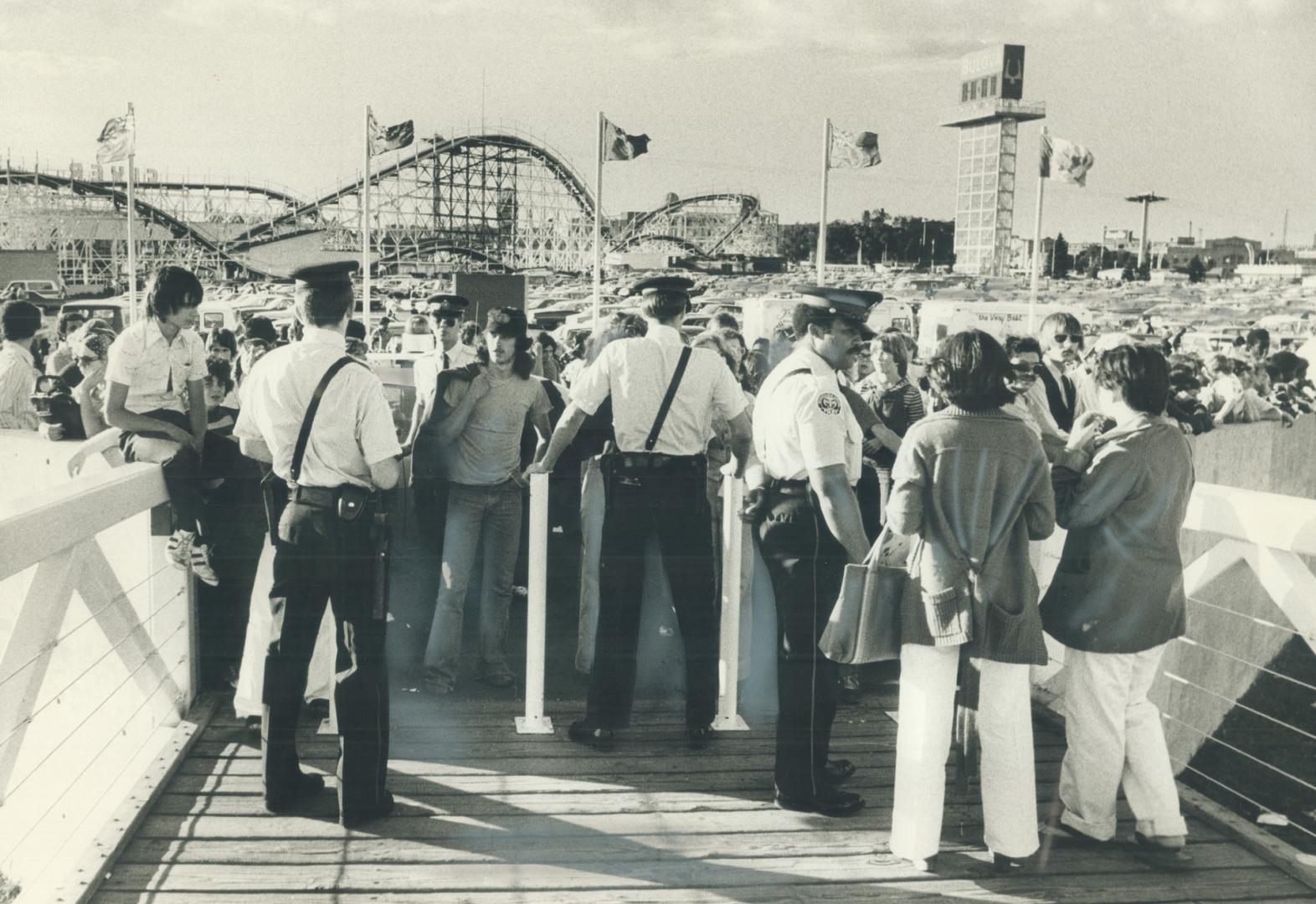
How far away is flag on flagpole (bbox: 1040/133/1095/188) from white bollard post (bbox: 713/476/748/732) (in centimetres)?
1500

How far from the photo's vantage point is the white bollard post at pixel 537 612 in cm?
373

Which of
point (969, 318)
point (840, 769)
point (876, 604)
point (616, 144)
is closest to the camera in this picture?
point (876, 604)

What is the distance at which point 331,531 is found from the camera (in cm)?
304

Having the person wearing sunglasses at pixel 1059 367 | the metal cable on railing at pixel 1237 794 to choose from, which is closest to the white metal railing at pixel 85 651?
the metal cable on railing at pixel 1237 794

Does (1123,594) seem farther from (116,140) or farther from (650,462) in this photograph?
(116,140)

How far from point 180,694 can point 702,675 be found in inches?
67.5

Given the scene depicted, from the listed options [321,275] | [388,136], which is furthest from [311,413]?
[388,136]

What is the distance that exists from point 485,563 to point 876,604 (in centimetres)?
203

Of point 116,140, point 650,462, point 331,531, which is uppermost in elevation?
point 116,140

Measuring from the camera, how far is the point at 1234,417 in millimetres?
8289

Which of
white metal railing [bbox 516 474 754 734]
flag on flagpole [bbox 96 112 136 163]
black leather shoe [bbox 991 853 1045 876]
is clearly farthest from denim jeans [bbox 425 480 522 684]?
flag on flagpole [bbox 96 112 136 163]

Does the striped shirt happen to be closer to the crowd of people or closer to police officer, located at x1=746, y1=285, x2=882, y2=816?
the crowd of people

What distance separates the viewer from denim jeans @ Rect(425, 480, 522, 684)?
435cm

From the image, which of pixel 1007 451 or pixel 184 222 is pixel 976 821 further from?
pixel 184 222
